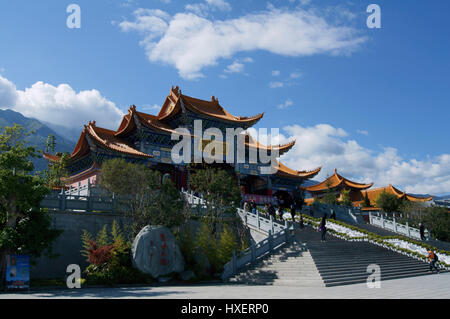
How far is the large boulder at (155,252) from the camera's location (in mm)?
15961

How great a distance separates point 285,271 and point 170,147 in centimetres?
1701

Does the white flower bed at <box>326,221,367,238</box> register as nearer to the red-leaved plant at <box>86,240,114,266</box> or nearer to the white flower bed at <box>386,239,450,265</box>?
the white flower bed at <box>386,239,450,265</box>

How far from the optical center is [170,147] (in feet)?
102

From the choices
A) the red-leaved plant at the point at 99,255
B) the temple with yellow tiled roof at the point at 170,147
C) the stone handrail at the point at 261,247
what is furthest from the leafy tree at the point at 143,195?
the temple with yellow tiled roof at the point at 170,147

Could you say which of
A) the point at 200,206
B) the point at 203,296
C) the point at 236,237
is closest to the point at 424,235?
the point at 236,237

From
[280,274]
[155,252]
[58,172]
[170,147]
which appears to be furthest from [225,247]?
[58,172]

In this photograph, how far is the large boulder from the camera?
16.0 metres

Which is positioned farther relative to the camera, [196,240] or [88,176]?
[88,176]

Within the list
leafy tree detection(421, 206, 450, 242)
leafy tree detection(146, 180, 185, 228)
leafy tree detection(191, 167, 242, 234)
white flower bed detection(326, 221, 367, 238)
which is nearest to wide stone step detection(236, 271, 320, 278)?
leafy tree detection(146, 180, 185, 228)

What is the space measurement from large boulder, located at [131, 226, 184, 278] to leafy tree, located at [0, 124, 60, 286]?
11.2ft

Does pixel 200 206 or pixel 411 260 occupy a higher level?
pixel 200 206

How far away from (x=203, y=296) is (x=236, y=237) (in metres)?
10.3

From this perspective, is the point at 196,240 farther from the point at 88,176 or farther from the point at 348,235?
the point at 88,176
